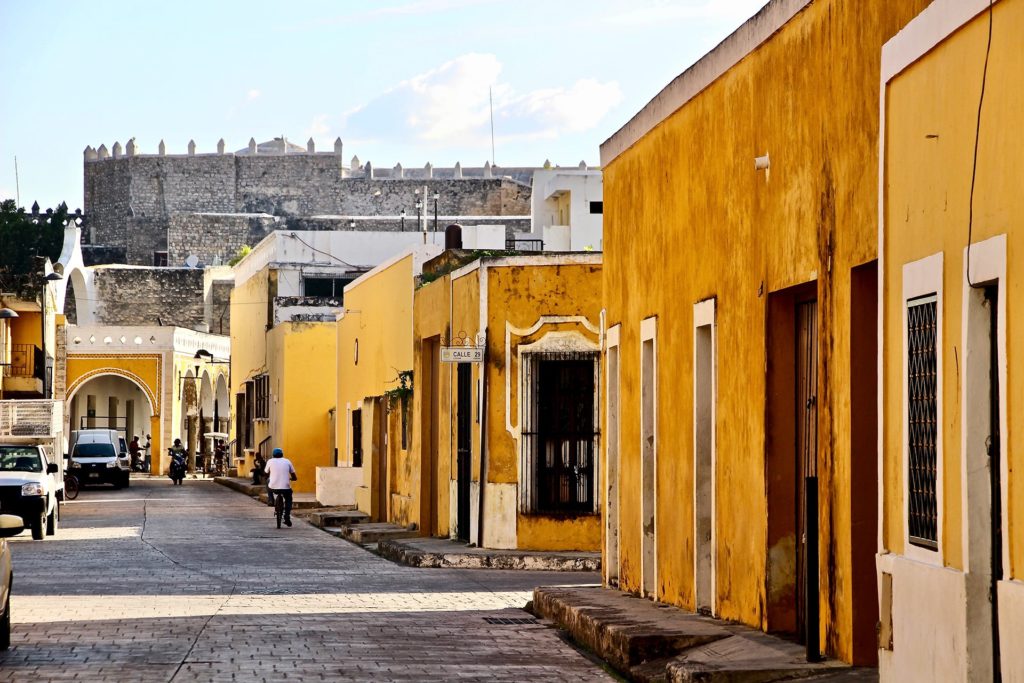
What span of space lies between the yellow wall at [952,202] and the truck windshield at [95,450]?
140 feet

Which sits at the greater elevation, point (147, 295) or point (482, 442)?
point (147, 295)

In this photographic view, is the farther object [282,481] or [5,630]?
[282,481]

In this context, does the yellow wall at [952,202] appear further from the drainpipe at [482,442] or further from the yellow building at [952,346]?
the drainpipe at [482,442]

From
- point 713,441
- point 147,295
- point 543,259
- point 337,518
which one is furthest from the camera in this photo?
point 147,295

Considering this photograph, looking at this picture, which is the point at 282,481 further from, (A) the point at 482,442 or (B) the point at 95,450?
(B) the point at 95,450

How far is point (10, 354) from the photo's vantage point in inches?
1865

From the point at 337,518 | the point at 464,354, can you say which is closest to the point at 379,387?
the point at 337,518

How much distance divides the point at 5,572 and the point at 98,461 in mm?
37139

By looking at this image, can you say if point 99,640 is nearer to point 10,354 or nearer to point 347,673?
point 347,673

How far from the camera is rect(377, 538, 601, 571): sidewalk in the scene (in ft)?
67.3

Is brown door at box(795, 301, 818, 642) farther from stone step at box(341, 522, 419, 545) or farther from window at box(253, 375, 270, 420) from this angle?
window at box(253, 375, 270, 420)

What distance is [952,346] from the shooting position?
721 cm

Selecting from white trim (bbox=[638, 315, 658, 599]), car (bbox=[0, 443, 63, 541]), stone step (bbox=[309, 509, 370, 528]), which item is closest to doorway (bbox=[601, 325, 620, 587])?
white trim (bbox=[638, 315, 658, 599])

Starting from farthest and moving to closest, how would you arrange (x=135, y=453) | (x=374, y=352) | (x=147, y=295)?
(x=147, y=295) → (x=135, y=453) → (x=374, y=352)
